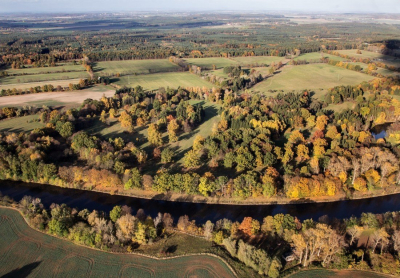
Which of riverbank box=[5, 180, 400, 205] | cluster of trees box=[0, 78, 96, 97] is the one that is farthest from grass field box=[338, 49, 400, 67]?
cluster of trees box=[0, 78, 96, 97]

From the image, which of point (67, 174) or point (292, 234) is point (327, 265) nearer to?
point (292, 234)

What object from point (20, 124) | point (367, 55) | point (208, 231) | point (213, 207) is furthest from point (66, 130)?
point (367, 55)

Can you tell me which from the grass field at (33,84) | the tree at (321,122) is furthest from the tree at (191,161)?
the grass field at (33,84)

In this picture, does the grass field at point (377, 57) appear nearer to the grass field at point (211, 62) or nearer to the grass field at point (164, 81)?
the grass field at point (211, 62)

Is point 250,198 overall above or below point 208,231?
below

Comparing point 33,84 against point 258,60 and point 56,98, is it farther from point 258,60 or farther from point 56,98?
point 258,60

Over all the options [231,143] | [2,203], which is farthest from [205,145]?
[2,203]

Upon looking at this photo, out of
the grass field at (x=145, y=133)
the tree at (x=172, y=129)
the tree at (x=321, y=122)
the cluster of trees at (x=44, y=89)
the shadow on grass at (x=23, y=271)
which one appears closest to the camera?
the shadow on grass at (x=23, y=271)
